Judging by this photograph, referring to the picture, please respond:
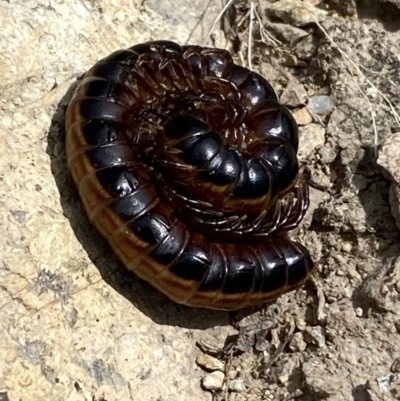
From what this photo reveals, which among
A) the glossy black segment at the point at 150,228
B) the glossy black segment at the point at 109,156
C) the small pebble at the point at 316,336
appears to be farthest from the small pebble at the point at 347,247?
the glossy black segment at the point at 109,156

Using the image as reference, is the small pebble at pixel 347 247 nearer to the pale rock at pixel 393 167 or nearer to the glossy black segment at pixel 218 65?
the pale rock at pixel 393 167

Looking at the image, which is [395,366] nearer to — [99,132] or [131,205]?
[131,205]

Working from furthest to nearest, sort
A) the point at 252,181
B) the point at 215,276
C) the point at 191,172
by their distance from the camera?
the point at 252,181 → the point at 191,172 → the point at 215,276

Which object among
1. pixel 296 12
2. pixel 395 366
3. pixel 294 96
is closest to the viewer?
pixel 395 366

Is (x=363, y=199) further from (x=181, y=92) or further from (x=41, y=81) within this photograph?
(x=41, y=81)

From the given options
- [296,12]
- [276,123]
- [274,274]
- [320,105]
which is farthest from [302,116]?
[274,274]

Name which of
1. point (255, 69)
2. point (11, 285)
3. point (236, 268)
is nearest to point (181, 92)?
point (255, 69)
